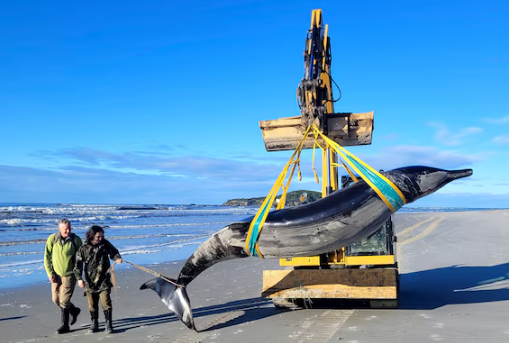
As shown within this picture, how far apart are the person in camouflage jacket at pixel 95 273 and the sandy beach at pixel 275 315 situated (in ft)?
1.16

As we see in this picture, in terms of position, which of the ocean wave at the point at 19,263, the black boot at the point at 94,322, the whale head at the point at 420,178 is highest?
the whale head at the point at 420,178

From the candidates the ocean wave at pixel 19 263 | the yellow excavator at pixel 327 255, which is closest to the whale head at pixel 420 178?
the yellow excavator at pixel 327 255

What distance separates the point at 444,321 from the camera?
731 centimetres

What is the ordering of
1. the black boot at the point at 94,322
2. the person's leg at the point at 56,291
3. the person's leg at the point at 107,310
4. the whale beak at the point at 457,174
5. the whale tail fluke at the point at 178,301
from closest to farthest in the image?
the whale beak at the point at 457,174 < the whale tail fluke at the point at 178,301 < the person's leg at the point at 107,310 < the black boot at the point at 94,322 < the person's leg at the point at 56,291

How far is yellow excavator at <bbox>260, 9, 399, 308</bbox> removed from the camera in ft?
25.4

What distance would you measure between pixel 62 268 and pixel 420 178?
18.3 ft

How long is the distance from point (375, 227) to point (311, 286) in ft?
7.93

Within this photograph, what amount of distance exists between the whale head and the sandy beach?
2.03 meters

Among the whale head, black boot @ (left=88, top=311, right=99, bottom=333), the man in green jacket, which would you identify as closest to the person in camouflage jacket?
black boot @ (left=88, top=311, right=99, bottom=333)

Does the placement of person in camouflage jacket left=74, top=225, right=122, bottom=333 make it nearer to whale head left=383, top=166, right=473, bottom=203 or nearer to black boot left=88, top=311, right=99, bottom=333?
black boot left=88, top=311, right=99, bottom=333

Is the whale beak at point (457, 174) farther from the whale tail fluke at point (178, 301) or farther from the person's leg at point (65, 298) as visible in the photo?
the person's leg at point (65, 298)

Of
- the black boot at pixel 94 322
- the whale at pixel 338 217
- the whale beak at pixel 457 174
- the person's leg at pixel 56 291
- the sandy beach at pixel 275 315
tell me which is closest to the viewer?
the whale at pixel 338 217

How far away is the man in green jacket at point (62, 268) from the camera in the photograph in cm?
752

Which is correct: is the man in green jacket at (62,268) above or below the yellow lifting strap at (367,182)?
below
